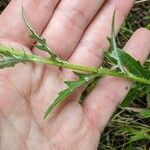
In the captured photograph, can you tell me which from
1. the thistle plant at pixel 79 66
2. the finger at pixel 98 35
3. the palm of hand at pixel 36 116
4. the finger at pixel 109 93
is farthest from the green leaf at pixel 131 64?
the palm of hand at pixel 36 116

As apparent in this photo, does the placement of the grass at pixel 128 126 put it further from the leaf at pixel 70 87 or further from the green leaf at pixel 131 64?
the leaf at pixel 70 87

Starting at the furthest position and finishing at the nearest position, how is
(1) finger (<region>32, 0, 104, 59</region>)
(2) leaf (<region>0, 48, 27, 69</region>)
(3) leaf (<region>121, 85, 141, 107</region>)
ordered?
1. (1) finger (<region>32, 0, 104, 59</region>)
2. (3) leaf (<region>121, 85, 141, 107</region>)
3. (2) leaf (<region>0, 48, 27, 69</region>)

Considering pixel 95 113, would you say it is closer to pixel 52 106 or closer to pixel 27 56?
pixel 52 106

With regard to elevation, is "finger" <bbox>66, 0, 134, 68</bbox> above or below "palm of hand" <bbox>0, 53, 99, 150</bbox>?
above

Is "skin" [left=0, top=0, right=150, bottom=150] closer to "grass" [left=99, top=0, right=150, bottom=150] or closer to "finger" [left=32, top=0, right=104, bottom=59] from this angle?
"finger" [left=32, top=0, right=104, bottom=59]

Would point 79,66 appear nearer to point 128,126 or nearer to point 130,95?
point 130,95

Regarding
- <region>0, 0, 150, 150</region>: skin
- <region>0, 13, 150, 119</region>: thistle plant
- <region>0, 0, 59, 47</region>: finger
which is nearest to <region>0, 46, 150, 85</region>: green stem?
<region>0, 13, 150, 119</region>: thistle plant

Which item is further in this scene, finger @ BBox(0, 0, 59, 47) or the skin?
finger @ BBox(0, 0, 59, 47)

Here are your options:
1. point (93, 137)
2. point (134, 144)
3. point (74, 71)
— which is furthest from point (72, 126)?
point (134, 144)
